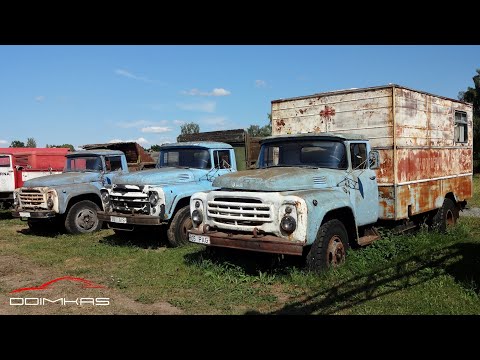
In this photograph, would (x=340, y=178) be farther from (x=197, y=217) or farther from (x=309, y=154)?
(x=197, y=217)

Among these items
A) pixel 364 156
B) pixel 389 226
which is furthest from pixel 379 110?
pixel 389 226

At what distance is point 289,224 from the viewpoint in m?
5.29

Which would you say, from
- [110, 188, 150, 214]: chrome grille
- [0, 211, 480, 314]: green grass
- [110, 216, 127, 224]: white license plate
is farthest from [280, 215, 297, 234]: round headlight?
[110, 216, 127, 224]: white license plate

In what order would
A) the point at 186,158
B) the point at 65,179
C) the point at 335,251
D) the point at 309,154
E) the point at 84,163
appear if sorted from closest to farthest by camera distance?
the point at 335,251, the point at 309,154, the point at 186,158, the point at 65,179, the point at 84,163

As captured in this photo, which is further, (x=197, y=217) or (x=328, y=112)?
(x=328, y=112)

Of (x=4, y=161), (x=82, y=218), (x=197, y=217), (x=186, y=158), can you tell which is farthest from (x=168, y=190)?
(x=4, y=161)

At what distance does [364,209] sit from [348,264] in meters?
1.16

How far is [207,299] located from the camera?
5.22 m

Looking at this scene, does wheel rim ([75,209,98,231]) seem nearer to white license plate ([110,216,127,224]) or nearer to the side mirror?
white license plate ([110,216,127,224])

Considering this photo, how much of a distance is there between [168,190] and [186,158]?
1.32 meters

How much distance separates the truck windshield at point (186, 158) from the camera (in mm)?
9117

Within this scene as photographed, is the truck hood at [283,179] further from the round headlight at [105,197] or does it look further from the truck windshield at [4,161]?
the truck windshield at [4,161]

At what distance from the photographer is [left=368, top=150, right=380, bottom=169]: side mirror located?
673 centimetres
